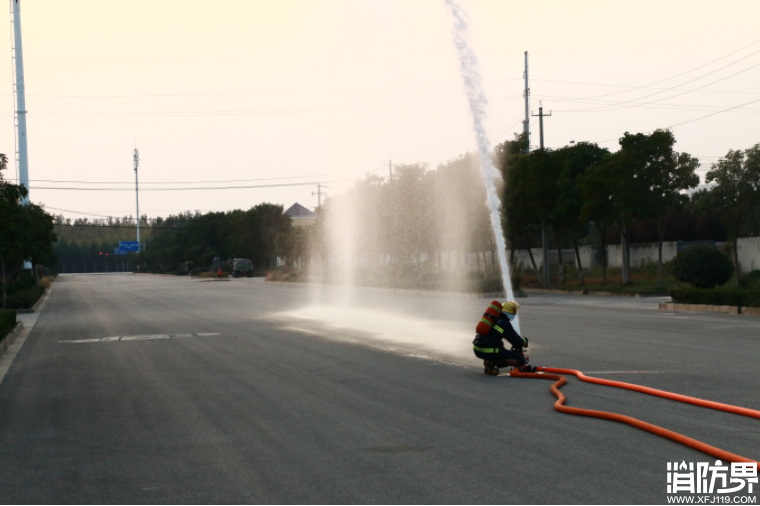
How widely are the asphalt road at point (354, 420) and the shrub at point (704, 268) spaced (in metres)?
9.36

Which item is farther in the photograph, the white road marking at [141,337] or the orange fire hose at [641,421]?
the white road marking at [141,337]

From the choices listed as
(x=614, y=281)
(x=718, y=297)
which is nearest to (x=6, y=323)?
(x=718, y=297)

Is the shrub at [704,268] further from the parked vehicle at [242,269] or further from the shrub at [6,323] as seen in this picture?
the parked vehicle at [242,269]

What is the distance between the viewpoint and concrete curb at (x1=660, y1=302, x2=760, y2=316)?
21547 millimetres

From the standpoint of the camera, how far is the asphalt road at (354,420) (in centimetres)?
566

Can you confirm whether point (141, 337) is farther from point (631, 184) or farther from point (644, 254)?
point (644, 254)

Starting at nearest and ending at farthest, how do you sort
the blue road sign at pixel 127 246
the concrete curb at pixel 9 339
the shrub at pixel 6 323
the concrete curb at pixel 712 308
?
the concrete curb at pixel 9 339 → the shrub at pixel 6 323 → the concrete curb at pixel 712 308 → the blue road sign at pixel 127 246

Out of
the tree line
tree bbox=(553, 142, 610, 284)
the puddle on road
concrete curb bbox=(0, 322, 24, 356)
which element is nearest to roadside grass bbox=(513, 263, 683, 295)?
the tree line

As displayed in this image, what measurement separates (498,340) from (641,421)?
12.0 feet

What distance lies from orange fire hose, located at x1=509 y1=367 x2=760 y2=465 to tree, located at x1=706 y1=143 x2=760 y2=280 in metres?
26.9

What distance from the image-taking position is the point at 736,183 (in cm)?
3491

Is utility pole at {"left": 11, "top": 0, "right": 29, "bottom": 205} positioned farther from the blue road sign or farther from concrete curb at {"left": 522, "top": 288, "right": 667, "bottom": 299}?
A: the blue road sign

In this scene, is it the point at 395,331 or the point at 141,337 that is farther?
the point at 141,337

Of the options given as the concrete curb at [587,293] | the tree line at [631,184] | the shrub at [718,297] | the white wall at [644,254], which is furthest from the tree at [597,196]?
the shrub at [718,297]
